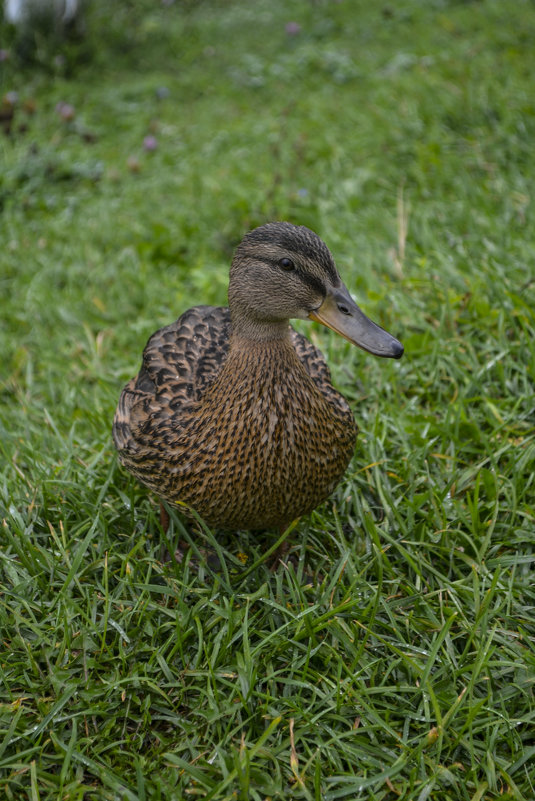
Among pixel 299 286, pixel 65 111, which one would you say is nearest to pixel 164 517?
pixel 299 286

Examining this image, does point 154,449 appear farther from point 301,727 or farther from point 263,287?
point 301,727

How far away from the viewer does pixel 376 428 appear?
8.74 feet

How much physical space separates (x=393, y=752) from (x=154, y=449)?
109 centimetres

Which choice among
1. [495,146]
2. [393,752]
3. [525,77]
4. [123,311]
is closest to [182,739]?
[393,752]

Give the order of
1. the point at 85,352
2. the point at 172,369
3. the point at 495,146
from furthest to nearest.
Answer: the point at 495,146, the point at 85,352, the point at 172,369

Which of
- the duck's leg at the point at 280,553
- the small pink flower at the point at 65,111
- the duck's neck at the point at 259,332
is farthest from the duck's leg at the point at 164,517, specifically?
the small pink flower at the point at 65,111

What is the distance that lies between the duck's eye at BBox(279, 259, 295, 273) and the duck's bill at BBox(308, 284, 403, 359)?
129mm

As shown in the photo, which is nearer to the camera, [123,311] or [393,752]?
[393,752]

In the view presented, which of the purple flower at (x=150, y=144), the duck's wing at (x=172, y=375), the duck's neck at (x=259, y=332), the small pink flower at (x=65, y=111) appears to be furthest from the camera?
the small pink flower at (x=65, y=111)

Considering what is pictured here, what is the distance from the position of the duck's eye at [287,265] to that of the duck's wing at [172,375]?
0.53 m

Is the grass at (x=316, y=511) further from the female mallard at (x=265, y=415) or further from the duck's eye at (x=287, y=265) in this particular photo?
the duck's eye at (x=287, y=265)

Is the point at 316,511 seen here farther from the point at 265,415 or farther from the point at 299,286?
the point at 299,286

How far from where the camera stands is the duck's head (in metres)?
1.97

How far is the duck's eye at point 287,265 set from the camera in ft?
6.48
